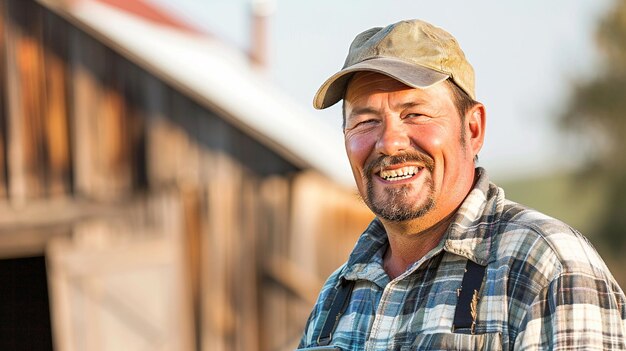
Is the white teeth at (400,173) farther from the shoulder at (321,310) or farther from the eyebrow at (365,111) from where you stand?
the shoulder at (321,310)

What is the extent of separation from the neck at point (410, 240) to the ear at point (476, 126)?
0.75ft

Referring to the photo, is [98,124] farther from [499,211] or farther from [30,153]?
[499,211]

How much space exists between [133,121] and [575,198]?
23664 mm

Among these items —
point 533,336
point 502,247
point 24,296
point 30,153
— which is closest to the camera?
point 533,336

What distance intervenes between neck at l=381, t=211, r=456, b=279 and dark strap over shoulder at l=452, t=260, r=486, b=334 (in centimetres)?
29

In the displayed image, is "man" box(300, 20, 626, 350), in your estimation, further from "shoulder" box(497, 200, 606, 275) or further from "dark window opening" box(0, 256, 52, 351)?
"dark window opening" box(0, 256, 52, 351)

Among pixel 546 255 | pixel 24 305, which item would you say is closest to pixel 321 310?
pixel 546 255

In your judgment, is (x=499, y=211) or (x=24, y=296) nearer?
(x=499, y=211)

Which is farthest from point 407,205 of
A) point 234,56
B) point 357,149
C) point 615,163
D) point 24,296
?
point 615,163

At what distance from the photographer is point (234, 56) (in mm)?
16453

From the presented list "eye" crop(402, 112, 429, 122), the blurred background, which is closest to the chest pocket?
"eye" crop(402, 112, 429, 122)

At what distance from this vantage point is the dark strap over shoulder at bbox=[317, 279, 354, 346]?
3314mm

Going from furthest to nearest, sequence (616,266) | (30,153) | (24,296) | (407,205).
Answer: (616,266) < (24,296) < (30,153) < (407,205)

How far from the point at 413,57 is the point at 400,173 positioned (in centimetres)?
32
